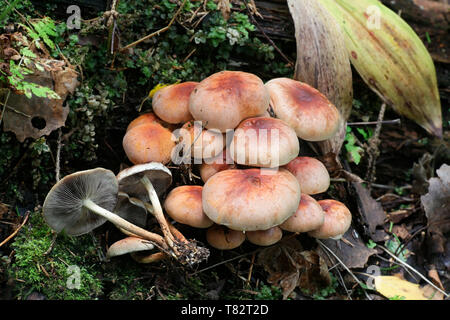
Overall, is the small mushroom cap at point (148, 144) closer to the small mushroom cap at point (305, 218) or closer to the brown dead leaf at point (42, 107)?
the brown dead leaf at point (42, 107)

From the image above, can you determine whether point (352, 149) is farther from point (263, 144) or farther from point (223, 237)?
point (223, 237)

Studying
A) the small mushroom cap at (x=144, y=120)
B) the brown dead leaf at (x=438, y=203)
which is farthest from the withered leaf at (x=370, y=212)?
the small mushroom cap at (x=144, y=120)

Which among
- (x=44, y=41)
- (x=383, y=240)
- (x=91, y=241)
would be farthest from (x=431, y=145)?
(x=44, y=41)

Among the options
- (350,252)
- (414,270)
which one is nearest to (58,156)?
(350,252)

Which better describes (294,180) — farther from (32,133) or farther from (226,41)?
(32,133)

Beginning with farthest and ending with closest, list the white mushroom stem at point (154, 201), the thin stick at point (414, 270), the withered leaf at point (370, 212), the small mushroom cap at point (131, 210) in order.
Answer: the withered leaf at point (370, 212) → the thin stick at point (414, 270) → the small mushroom cap at point (131, 210) → the white mushroom stem at point (154, 201)
